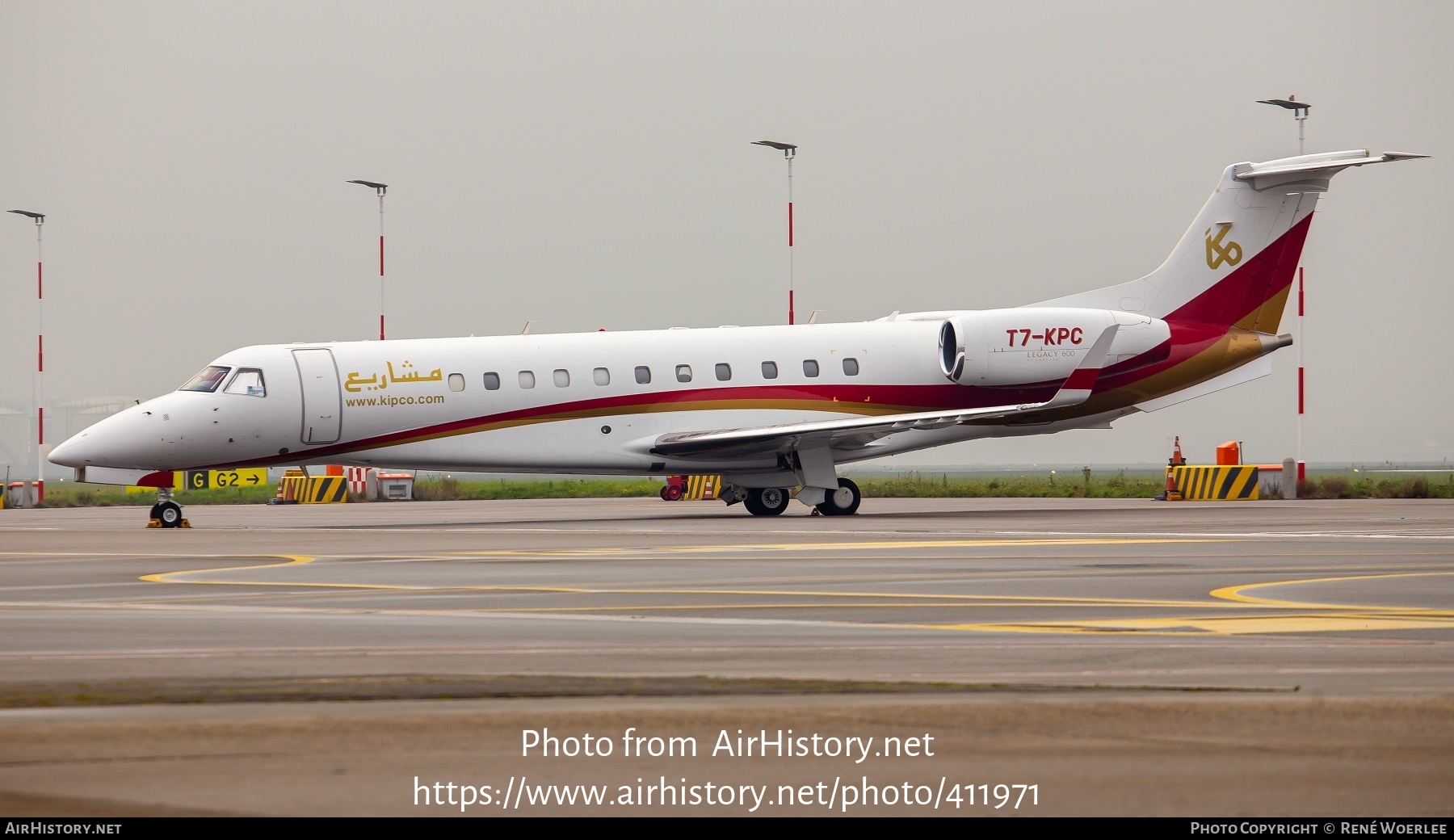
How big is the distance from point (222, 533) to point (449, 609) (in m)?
15.1

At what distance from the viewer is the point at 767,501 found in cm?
3183

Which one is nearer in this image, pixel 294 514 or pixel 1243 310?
pixel 1243 310

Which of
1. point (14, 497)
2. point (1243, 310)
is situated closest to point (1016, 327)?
point (1243, 310)

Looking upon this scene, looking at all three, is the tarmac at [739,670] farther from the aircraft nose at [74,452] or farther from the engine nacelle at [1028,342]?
the engine nacelle at [1028,342]

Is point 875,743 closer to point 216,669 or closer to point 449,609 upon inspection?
point 216,669

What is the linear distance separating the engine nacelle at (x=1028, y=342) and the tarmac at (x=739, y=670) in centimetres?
1195

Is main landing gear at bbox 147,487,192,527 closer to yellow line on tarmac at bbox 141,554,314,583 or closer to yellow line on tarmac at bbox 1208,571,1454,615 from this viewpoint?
yellow line on tarmac at bbox 141,554,314,583

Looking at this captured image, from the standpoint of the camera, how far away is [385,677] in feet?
26.9

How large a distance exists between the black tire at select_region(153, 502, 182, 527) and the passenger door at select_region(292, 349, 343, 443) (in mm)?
2638

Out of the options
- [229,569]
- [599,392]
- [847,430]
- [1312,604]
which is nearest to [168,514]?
[599,392]

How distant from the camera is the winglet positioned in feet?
101

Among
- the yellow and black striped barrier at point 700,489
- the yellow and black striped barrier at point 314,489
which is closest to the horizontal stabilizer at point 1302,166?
the yellow and black striped barrier at point 700,489

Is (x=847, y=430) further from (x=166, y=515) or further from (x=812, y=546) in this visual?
(x=166, y=515)

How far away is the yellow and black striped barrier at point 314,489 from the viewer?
48.4 metres
